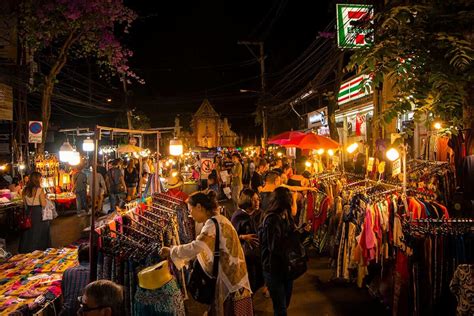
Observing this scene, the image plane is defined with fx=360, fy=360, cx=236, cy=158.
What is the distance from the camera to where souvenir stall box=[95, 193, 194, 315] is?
3236 millimetres

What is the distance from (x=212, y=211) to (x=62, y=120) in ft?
106

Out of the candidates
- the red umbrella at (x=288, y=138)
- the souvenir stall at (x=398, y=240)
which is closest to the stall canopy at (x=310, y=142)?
the red umbrella at (x=288, y=138)

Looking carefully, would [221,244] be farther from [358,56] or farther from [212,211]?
[358,56]

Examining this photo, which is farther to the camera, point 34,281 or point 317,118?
point 317,118

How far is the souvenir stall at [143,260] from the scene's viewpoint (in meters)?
3.24

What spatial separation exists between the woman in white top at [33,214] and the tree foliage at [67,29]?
6.77 meters

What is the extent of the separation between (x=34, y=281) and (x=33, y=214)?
398 centimetres

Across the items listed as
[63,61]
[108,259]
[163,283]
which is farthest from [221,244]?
[63,61]

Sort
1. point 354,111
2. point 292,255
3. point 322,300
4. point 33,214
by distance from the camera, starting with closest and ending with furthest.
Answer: point 292,255 → point 322,300 → point 33,214 → point 354,111

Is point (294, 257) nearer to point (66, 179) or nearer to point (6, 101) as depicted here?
point (66, 179)

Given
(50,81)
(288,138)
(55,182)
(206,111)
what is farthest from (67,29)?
(206,111)

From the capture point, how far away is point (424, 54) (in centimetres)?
484

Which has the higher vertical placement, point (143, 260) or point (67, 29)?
point (67, 29)

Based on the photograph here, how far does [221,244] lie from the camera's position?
3.90 m
